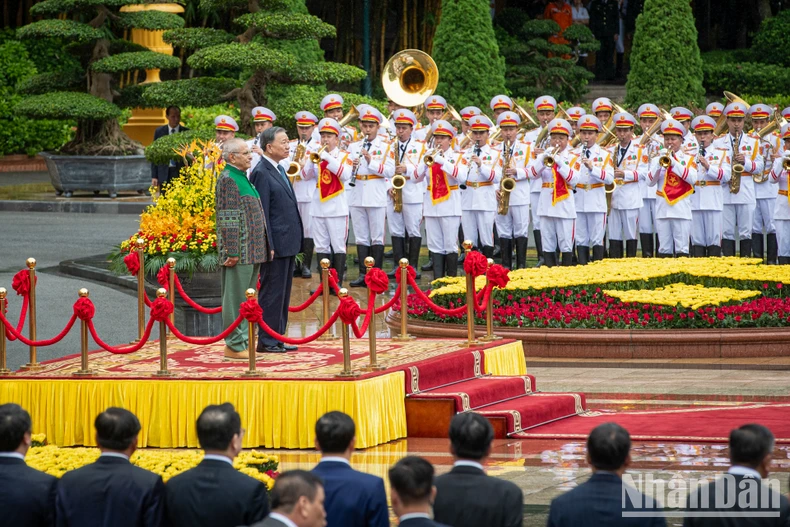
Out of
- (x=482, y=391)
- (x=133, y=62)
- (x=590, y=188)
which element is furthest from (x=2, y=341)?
(x=133, y=62)

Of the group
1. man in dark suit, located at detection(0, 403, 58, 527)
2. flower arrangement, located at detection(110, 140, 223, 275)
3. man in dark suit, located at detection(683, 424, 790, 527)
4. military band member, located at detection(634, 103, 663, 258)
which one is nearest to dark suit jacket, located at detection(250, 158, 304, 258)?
flower arrangement, located at detection(110, 140, 223, 275)

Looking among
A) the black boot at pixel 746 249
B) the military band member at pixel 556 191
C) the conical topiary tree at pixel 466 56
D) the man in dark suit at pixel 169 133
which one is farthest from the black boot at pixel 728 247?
the man in dark suit at pixel 169 133

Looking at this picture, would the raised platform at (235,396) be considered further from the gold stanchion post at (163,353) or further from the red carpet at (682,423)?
the red carpet at (682,423)

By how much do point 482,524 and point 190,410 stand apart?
4.54 metres

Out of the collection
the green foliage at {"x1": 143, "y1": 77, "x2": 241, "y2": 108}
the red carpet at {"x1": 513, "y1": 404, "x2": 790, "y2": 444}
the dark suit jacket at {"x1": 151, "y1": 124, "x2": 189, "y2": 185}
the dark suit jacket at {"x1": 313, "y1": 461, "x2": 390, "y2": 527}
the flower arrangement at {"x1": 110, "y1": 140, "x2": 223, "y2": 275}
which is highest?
the green foliage at {"x1": 143, "y1": 77, "x2": 241, "y2": 108}

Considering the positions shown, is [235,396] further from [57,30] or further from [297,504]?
[57,30]

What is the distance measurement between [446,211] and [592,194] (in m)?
1.97

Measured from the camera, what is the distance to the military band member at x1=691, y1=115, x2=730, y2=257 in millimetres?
18109

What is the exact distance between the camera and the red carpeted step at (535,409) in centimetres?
1012

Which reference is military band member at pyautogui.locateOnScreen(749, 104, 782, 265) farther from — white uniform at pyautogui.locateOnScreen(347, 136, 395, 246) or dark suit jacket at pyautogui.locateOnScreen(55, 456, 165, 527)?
dark suit jacket at pyautogui.locateOnScreen(55, 456, 165, 527)

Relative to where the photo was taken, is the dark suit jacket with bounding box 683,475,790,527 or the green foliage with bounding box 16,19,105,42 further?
the green foliage with bounding box 16,19,105,42

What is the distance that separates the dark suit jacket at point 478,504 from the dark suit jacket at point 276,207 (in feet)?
16.9

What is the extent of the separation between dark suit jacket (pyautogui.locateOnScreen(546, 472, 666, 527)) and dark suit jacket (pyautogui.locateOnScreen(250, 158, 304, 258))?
547 centimetres

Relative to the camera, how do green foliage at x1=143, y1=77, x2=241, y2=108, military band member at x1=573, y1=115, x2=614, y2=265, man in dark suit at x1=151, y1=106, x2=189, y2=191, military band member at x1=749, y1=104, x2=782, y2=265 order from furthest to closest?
1. man in dark suit at x1=151, y1=106, x2=189, y2=191
2. green foliage at x1=143, y1=77, x2=241, y2=108
3. military band member at x1=749, y1=104, x2=782, y2=265
4. military band member at x1=573, y1=115, x2=614, y2=265
